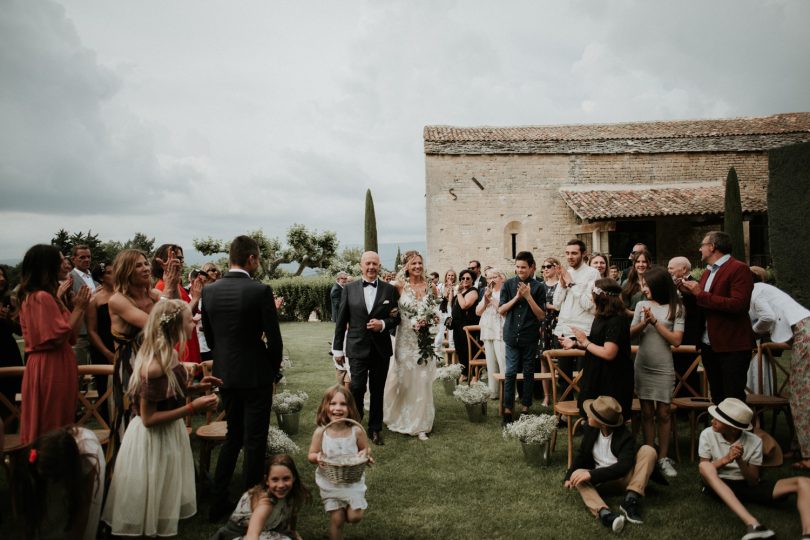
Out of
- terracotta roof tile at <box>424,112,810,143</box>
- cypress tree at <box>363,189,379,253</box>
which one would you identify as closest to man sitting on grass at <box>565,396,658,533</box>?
terracotta roof tile at <box>424,112,810,143</box>

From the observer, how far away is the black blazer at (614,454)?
12.9ft

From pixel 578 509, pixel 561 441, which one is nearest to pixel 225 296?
pixel 578 509

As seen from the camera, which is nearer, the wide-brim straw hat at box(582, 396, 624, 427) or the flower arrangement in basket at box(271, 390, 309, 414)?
the wide-brim straw hat at box(582, 396, 624, 427)

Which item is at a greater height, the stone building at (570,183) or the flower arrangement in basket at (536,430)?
the stone building at (570,183)

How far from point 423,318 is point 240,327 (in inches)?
105

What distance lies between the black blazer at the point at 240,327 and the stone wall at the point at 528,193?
58.1ft

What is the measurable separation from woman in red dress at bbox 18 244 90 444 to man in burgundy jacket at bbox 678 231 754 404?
17.2 ft

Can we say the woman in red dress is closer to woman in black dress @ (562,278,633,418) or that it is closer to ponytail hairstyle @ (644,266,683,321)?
woman in black dress @ (562,278,633,418)

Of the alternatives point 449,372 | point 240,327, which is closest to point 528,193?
point 449,372

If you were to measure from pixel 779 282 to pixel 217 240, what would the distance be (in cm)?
2891

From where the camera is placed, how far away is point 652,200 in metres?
20.5

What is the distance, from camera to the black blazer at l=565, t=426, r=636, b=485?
3945 mm

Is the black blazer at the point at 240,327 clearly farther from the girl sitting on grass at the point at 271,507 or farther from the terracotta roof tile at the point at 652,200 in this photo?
the terracotta roof tile at the point at 652,200

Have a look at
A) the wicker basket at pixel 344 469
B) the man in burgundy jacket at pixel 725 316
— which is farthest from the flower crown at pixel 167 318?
the man in burgundy jacket at pixel 725 316
